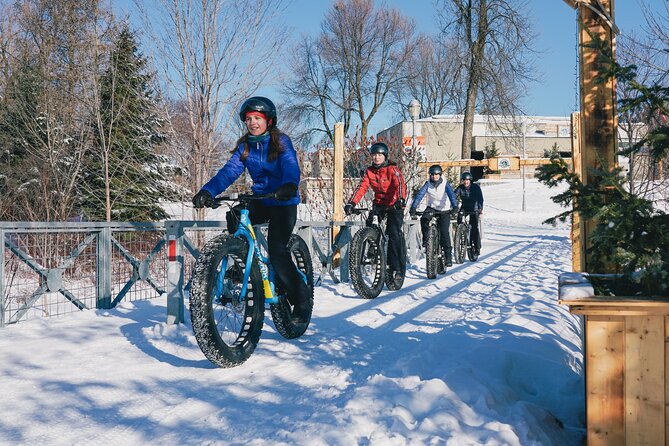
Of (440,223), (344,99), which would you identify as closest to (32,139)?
(440,223)

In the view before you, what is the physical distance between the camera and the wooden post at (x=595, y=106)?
325 cm

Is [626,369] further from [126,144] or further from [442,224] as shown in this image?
[126,144]

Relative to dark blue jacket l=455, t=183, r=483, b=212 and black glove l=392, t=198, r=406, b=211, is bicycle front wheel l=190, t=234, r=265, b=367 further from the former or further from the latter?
dark blue jacket l=455, t=183, r=483, b=212

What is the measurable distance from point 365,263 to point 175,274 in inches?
106

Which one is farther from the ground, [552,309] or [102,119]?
[102,119]

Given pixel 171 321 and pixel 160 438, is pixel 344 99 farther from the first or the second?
pixel 160 438

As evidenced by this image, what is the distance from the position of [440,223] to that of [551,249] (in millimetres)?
6376

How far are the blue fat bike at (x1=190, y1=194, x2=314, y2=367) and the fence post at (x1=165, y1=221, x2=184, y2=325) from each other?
4.12 feet

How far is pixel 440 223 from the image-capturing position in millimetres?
10594

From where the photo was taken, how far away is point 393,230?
25.7 feet

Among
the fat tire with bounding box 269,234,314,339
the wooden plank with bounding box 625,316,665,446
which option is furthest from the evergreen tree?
the wooden plank with bounding box 625,316,665,446

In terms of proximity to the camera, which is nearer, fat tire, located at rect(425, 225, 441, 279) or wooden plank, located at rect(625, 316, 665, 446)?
wooden plank, located at rect(625, 316, 665, 446)

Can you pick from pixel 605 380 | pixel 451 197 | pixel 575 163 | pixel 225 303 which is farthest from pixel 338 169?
pixel 605 380

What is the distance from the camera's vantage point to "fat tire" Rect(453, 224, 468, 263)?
12414mm
